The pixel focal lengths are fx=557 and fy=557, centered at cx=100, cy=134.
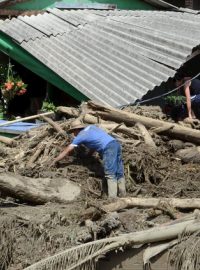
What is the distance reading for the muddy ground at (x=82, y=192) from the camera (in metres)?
A: 6.05

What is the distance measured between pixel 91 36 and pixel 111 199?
6753 mm

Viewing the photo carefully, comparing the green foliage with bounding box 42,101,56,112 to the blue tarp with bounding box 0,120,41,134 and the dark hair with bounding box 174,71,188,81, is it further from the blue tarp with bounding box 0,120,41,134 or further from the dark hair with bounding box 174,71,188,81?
the dark hair with bounding box 174,71,188,81

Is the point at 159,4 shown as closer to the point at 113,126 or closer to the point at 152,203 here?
the point at 113,126

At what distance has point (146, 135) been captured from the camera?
8867mm

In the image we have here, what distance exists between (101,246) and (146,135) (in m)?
→ 3.70

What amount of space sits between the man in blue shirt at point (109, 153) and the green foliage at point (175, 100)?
4.46 metres

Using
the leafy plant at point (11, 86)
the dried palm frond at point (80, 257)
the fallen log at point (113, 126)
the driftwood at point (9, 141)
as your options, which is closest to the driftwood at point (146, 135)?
the fallen log at point (113, 126)

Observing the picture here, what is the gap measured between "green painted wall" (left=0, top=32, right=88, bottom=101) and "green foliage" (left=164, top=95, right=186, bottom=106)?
2.26 m

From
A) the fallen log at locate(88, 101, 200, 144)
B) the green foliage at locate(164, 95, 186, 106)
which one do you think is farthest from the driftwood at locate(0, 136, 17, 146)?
the green foliage at locate(164, 95, 186, 106)

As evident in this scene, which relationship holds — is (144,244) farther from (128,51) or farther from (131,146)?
(128,51)

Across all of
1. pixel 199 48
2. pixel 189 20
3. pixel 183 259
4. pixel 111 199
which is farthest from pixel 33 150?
pixel 189 20

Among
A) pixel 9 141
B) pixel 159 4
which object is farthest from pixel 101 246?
pixel 159 4

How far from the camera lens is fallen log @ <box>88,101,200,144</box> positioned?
9.11 m

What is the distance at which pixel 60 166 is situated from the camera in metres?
8.29
